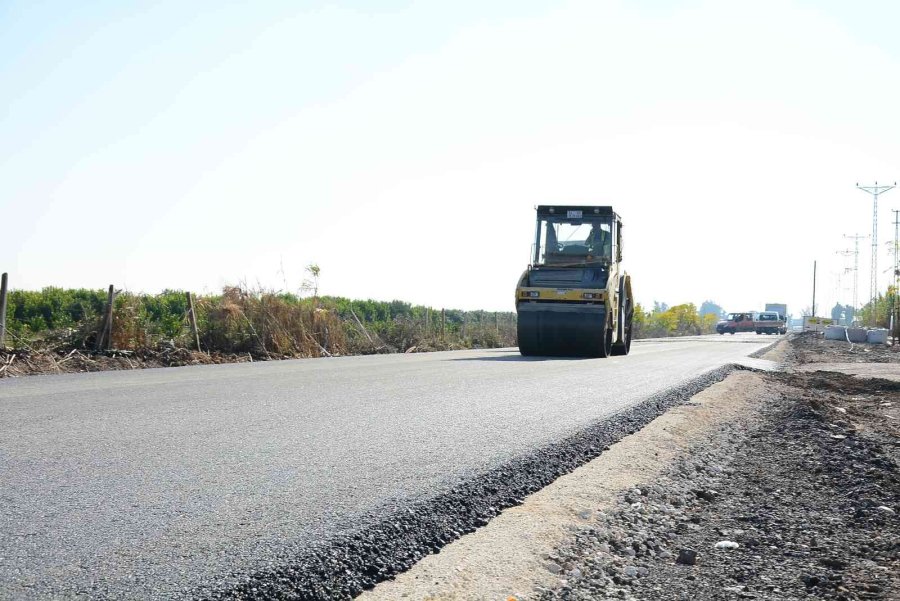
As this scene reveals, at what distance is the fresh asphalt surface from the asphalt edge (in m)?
0.11

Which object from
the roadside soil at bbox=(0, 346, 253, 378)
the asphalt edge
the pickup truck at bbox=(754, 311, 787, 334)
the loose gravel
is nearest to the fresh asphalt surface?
the asphalt edge

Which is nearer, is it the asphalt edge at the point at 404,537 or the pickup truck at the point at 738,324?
the asphalt edge at the point at 404,537

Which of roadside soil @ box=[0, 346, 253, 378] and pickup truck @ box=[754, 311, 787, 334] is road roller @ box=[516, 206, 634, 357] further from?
pickup truck @ box=[754, 311, 787, 334]

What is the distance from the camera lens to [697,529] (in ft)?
14.8

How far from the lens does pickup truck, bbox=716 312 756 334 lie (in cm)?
6488

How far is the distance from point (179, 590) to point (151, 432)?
3.47 m

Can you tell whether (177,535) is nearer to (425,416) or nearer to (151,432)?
(151,432)

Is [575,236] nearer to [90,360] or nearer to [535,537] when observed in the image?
[90,360]

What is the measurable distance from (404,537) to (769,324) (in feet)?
209

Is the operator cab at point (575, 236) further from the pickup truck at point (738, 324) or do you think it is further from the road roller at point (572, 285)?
the pickup truck at point (738, 324)

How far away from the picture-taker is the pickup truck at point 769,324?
62156 mm

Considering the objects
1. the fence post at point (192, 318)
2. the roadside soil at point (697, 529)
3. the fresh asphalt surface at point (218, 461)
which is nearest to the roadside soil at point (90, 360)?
the fence post at point (192, 318)

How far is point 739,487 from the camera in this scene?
5.59 meters

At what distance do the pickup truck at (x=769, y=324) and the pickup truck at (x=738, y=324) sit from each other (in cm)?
72
